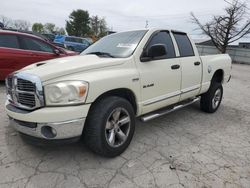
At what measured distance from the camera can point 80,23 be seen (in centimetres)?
5950

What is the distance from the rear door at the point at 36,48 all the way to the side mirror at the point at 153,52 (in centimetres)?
495

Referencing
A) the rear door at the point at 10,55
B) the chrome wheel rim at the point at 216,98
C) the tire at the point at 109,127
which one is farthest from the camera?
the rear door at the point at 10,55

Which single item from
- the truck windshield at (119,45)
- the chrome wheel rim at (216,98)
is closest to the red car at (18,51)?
the truck windshield at (119,45)

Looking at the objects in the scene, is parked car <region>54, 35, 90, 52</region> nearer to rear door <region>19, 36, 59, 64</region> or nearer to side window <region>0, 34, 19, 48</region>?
rear door <region>19, 36, 59, 64</region>

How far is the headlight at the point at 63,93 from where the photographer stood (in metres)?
2.52

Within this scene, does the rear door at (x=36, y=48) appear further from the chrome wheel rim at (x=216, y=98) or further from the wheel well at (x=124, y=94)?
the chrome wheel rim at (x=216, y=98)

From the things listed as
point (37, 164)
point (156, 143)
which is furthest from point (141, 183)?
point (37, 164)

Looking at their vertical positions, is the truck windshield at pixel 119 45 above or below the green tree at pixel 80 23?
below

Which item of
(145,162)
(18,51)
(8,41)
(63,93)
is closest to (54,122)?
(63,93)

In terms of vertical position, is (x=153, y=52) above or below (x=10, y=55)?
above

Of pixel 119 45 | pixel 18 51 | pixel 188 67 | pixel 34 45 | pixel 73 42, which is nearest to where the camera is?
pixel 119 45

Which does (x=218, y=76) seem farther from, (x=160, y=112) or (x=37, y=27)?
(x=37, y=27)

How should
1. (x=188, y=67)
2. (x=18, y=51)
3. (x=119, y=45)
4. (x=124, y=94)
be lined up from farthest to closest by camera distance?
(x=18, y=51) < (x=188, y=67) < (x=119, y=45) < (x=124, y=94)

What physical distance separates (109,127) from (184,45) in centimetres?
245
